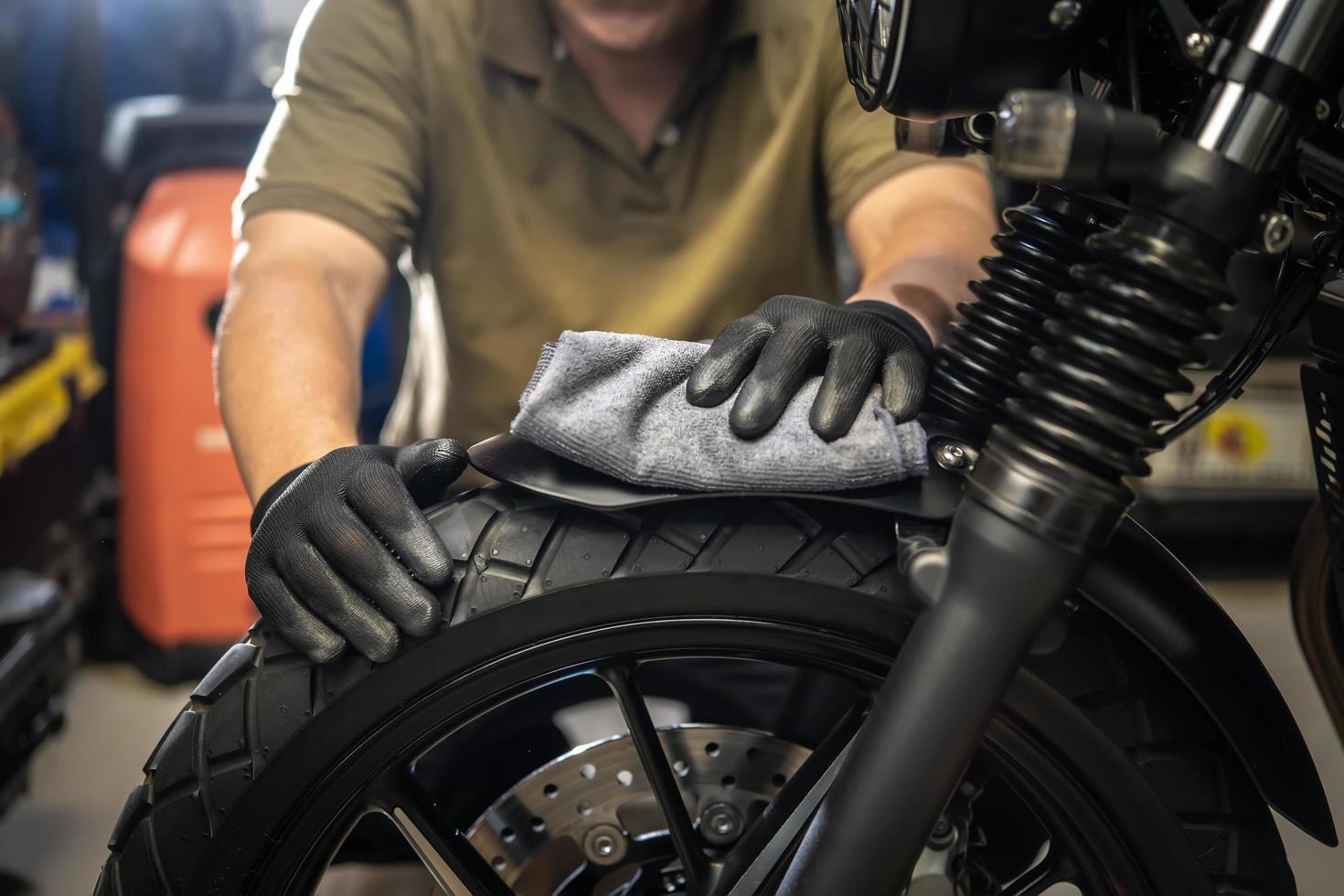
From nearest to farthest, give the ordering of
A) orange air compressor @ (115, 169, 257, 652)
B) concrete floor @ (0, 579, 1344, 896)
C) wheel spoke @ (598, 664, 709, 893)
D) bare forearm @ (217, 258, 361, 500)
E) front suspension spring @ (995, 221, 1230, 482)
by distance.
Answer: front suspension spring @ (995, 221, 1230, 482) < wheel spoke @ (598, 664, 709, 893) < bare forearm @ (217, 258, 361, 500) < concrete floor @ (0, 579, 1344, 896) < orange air compressor @ (115, 169, 257, 652)

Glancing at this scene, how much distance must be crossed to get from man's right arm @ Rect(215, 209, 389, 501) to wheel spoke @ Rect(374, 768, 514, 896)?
0.20m

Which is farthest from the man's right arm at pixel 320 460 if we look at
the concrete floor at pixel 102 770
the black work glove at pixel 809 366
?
the concrete floor at pixel 102 770

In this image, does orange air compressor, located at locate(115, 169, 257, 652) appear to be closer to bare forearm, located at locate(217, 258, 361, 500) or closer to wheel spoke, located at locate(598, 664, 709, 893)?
bare forearm, located at locate(217, 258, 361, 500)

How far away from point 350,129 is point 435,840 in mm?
467

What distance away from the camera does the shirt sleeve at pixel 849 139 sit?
74cm

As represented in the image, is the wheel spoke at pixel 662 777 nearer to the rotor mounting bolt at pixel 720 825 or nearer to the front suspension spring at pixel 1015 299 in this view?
the rotor mounting bolt at pixel 720 825

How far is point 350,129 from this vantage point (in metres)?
0.70

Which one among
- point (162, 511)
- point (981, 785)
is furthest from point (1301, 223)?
point (162, 511)

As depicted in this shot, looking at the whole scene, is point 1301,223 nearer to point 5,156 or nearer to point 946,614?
point 946,614

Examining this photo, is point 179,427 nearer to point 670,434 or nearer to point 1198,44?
point 670,434

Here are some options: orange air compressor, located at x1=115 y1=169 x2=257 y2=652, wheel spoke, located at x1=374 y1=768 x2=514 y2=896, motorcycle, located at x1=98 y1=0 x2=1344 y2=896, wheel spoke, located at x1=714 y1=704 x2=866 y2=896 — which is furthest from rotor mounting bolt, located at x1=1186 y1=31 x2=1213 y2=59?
orange air compressor, located at x1=115 y1=169 x2=257 y2=652

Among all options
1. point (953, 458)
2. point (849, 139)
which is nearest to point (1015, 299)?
point (953, 458)

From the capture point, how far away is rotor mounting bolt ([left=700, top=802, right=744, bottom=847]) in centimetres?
46

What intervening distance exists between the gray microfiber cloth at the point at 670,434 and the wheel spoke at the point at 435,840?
0.14 meters
